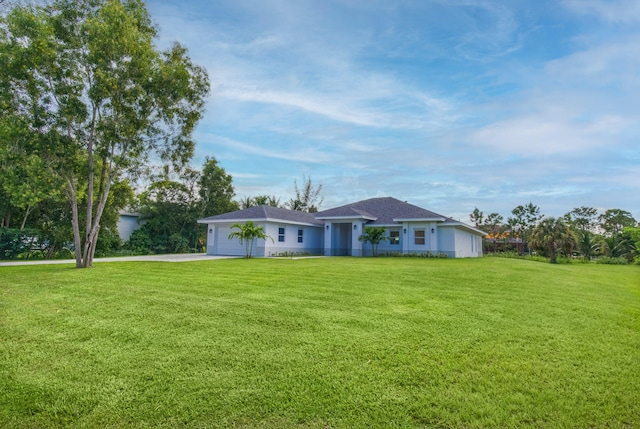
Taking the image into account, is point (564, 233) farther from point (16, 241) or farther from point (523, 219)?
point (16, 241)

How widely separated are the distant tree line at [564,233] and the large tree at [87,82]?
2175 cm

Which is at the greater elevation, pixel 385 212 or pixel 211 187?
pixel 211 187

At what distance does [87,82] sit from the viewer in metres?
11.9

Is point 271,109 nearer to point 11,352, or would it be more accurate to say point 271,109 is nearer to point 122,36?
point 122,36

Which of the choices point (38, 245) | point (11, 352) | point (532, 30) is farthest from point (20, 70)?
point (532, 30)

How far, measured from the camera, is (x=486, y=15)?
11.2m

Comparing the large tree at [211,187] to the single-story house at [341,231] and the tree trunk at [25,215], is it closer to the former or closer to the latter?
the single-story house at [341,231]

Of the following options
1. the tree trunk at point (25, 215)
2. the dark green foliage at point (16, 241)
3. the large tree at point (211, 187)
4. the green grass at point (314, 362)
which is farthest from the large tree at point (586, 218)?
the tree trunk at point (25, 215)

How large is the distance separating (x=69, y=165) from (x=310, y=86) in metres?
9.91

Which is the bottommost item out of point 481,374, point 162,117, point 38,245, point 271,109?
point 481,374

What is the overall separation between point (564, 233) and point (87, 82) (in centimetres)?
3147

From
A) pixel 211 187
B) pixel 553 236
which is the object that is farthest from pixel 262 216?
pixel 553 236

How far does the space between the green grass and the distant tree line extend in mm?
16505

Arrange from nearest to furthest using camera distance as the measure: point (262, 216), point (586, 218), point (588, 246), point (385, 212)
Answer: point (262, 216), point (385, 212), point (588, 246), point (586, 218)
